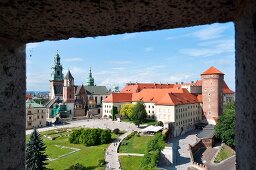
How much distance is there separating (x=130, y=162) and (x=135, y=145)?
739 cm

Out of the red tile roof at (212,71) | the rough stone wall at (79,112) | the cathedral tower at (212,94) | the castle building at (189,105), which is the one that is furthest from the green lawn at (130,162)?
the rough stone wall at (79,112)

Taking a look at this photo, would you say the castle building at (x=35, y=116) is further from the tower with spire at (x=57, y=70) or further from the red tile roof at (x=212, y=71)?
the red tile roof at (x=212, y=71)

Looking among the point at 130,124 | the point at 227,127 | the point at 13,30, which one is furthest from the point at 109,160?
the point at 13,30

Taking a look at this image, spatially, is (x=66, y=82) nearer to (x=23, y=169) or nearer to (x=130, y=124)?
(x=130, y=124)

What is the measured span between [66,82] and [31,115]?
19273mm

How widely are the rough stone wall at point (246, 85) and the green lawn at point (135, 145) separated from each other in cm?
3493

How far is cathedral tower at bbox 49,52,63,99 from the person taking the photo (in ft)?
274

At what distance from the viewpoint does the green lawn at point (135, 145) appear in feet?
123

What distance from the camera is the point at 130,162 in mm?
32906

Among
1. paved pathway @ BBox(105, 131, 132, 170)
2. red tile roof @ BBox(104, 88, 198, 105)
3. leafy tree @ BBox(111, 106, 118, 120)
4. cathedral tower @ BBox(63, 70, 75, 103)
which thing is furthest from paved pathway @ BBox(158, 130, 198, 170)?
cathedral tower @ BBox(63, 70, 75, 103)

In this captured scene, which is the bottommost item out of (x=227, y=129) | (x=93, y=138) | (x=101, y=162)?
(x=101, y=162)

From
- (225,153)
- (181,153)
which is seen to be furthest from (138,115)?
(225,153)

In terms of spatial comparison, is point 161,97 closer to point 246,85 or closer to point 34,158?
point 34,158

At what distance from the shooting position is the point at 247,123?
1936 mm
